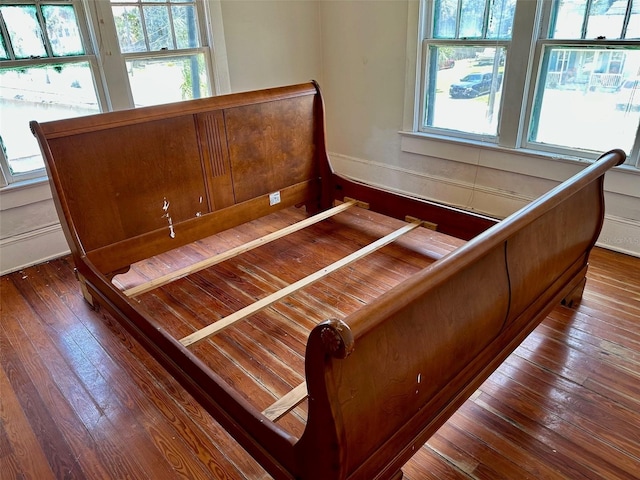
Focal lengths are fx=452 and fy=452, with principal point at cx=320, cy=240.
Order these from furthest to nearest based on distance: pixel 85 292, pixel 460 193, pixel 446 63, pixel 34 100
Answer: pixel 460 193
pixel 446 63
pixel 34 100
pixel 85 292

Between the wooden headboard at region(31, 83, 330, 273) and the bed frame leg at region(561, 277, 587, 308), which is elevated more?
the wooden headboard at region(31, 83, 330, 273)

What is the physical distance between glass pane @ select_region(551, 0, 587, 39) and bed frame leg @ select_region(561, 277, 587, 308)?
5.15 ft

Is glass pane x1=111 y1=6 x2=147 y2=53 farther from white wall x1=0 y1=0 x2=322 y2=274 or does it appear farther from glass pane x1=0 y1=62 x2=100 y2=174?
white wall x1=0 y1=0 x2=322 y2=274

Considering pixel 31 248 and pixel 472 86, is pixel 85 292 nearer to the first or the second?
pixel 31 248

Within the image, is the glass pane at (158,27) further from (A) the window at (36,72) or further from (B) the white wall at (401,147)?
(B) the white wall at (401,147)

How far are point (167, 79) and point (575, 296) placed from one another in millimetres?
3136

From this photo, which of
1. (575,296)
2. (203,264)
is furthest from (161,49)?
(575,296)

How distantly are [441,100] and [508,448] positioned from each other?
2739 millimetres

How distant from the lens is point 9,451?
174cm

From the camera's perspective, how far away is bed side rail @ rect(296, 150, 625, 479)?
108 centimetres

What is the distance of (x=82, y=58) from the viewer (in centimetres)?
301

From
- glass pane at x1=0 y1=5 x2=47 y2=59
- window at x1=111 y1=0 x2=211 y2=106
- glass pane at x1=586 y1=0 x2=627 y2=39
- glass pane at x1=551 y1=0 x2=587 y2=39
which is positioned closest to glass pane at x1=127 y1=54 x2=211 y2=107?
window at x1=111 y1=0 x2=211 y2=106

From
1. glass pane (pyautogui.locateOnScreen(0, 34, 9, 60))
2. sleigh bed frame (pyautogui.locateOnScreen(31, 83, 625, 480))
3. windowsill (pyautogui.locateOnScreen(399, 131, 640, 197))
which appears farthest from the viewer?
windowsill (pyautogui.locateOnScreen(399, 131, 640, 197))

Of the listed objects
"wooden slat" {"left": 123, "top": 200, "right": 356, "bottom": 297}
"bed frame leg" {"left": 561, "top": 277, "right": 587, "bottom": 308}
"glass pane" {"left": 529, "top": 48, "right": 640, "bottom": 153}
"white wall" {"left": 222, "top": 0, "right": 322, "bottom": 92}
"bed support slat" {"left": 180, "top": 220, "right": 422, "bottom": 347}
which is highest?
"white wall" {"left": 222, "top": 0, "right": 322, "bottom": 92}
